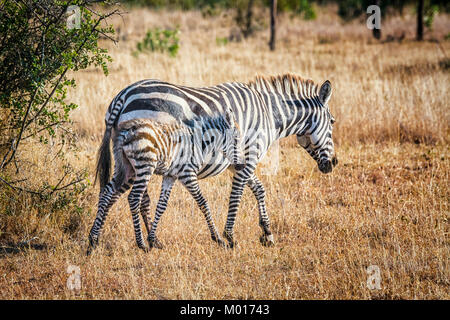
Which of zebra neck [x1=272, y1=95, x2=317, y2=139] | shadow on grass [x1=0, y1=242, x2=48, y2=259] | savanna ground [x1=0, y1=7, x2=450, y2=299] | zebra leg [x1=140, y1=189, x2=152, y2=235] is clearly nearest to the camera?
savanna ground [x1=0, y1=7, x2=450, y2=299]

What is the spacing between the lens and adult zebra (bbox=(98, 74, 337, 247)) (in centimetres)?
587

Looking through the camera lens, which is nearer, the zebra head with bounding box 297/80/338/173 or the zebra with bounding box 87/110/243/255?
the zebra with bounding box 87/110/243/255

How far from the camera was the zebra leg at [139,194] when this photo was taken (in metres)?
5.50

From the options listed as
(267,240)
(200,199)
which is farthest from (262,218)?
(200,199)

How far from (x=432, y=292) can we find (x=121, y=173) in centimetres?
351

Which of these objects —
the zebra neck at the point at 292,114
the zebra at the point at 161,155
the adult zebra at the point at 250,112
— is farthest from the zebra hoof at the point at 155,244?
the zebra neck at the point at 292,114

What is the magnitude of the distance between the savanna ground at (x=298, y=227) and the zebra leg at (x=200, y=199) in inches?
5.5

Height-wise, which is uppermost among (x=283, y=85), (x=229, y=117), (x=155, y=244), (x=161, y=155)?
(x=283, y=85)

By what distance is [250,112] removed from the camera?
21.2 ft

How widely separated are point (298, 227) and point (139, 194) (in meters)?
2.13

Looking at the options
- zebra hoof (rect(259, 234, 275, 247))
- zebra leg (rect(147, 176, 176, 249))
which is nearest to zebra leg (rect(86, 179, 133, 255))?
zebra leg (rect(147, 176, 176, 249))

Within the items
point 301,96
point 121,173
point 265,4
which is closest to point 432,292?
point 301,96

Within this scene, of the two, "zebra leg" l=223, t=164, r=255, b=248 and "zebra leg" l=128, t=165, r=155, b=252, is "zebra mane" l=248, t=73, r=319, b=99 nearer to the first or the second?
"zebra leg" l=223, t=164, r=255, b=248

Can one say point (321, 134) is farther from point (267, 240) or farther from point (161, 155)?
point (161, 155)
